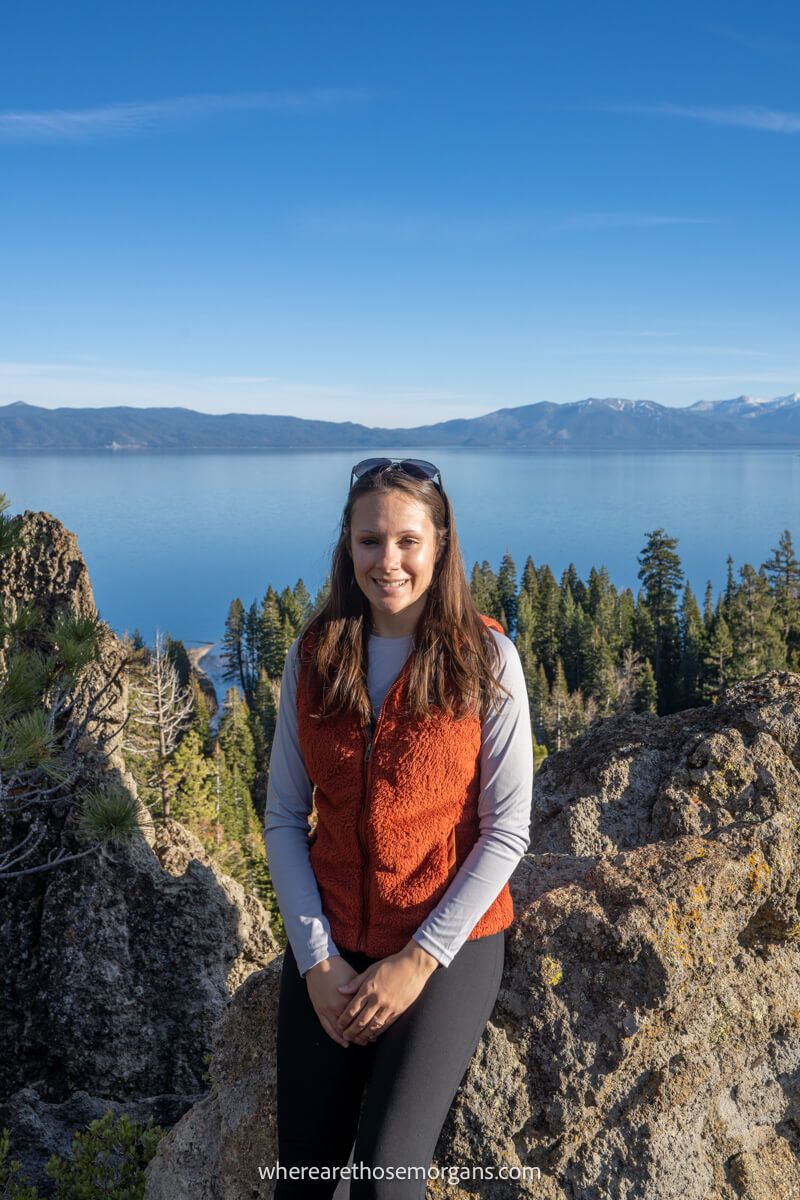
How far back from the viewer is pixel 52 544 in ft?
22.7

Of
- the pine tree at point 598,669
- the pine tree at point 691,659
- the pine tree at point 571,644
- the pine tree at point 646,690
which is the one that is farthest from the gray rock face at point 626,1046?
the pine tree at point 571,644

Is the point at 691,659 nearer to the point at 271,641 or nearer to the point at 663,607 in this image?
the point at 663,607

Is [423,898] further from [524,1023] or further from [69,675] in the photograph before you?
[69,675]

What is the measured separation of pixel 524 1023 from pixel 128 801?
3.11 m

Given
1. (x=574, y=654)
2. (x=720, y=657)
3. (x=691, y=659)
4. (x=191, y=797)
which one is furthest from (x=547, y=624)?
(x=191, y=797)

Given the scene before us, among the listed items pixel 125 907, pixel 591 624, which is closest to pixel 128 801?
pixel 125 907

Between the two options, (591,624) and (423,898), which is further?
(591,624)

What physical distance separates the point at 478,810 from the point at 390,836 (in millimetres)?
368

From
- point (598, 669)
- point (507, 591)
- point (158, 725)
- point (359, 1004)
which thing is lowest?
point (598, 669)

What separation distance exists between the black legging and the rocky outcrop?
3.21 m

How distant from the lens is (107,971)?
612 cm

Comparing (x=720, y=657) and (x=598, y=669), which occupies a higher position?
(x=720, y=657)

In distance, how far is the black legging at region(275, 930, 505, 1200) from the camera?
2.82 m

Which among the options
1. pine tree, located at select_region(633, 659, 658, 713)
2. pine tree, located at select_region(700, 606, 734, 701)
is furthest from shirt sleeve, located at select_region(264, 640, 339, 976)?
pine tree, located at select_region(633, 659, 658, 713)
